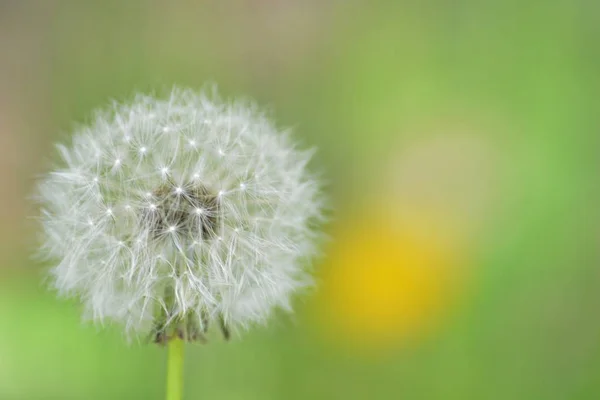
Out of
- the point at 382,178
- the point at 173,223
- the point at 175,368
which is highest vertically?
the point at 382,178

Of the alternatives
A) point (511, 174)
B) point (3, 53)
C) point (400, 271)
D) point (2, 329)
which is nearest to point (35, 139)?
point (3, 53)

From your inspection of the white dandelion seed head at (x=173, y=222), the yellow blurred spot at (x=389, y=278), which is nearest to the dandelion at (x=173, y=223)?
the white dandelion seed head at (x=173, y=222)

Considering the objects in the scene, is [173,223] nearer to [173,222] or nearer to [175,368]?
[173,222]

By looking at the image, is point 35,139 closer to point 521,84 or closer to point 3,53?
point 3,53

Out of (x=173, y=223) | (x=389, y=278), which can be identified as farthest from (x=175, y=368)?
(x=389, y=278)

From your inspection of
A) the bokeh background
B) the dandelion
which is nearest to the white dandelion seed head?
the dandelion

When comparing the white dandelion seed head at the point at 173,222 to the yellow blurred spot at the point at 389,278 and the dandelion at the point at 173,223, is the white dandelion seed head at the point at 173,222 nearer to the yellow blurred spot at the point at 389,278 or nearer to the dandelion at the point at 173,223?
the dandelion at the point at 173,223
